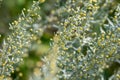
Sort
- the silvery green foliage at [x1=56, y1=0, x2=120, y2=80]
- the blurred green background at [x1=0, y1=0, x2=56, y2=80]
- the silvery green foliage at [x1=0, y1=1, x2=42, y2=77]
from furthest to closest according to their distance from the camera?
the blurred green background at [x1=0, y1=0, x2=56, y2=80] < the silvery green foliage at [x1=56, y1=0, x2=120, y2=80] < the silvery green foliage at [x1=0, y1=1, x2=42, y2=77]

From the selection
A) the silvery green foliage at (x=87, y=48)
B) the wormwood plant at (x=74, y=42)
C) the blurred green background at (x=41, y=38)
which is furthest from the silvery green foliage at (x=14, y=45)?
the blurred green background at (x=41, y=38)

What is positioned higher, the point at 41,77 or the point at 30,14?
the point at 30,14

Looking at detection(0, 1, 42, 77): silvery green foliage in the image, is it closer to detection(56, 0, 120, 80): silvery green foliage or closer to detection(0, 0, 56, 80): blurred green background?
detection(56, 0, 120, 80): silvery green foliage

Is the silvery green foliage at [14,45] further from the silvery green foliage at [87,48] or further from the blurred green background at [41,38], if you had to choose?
the blurred green background at [41,38]

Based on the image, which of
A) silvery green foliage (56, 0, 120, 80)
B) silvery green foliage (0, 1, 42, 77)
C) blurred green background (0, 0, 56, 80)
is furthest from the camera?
blurred green background (0, 0, 56, 80)

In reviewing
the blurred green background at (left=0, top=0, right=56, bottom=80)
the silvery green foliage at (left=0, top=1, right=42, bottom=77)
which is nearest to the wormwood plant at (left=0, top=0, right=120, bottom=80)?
the silvery green foliage at (left=0, top=1, right=42, bottom=77)

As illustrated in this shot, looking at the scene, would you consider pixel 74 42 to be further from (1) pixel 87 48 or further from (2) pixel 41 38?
(2) pixel 41 38

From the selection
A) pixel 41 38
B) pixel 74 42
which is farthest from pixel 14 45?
pixel 41 38

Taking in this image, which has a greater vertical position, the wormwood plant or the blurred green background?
the blurred green background

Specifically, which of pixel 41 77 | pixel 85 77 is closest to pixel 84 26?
pixel 85 77

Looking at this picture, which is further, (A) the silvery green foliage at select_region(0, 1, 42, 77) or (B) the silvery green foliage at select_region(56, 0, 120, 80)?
(B) the silvery green foliage at select_region(56, 0, 120, 80)

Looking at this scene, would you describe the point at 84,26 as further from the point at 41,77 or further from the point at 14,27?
the point at 41,77
